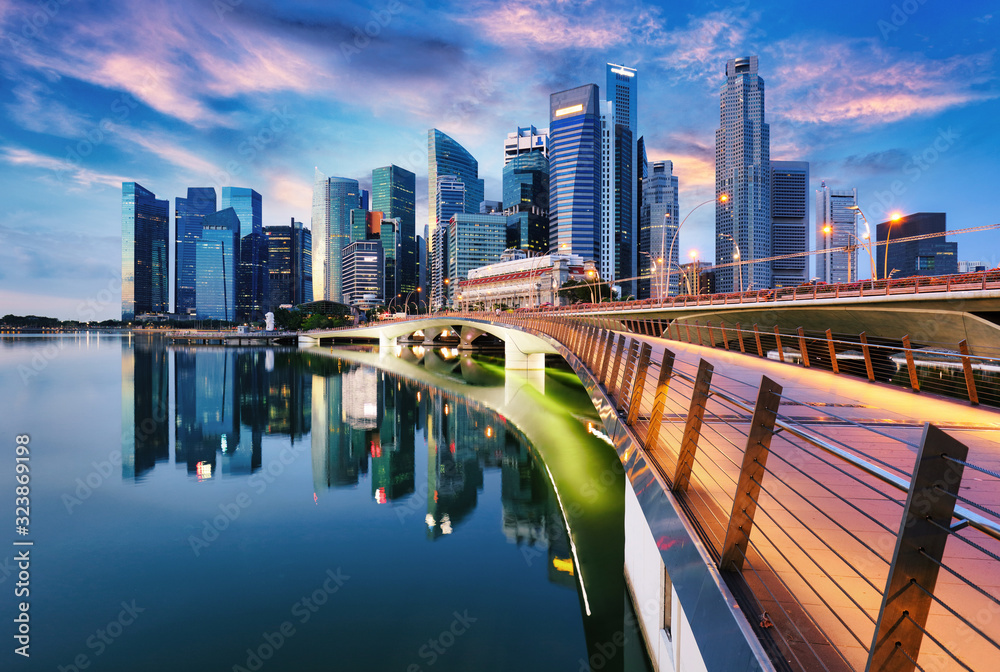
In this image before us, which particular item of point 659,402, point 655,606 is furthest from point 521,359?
point 659,402

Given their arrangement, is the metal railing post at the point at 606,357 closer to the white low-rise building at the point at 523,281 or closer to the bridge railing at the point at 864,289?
the bridge railing at the point at 864,289

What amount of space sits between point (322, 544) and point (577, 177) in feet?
575

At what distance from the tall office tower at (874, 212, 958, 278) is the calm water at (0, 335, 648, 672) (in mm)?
104269

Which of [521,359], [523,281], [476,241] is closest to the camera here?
[521,359]

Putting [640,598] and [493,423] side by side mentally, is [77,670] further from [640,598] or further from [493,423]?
[493,423]

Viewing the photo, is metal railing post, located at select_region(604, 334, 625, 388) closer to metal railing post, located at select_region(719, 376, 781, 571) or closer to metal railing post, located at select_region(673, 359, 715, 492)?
metal railing post, located at select_region(673, 359, 715, 492)

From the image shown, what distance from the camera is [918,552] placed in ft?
6.10

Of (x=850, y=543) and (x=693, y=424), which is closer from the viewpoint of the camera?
(x=850, y=543)

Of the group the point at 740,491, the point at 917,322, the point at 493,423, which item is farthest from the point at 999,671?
the point at 917,322

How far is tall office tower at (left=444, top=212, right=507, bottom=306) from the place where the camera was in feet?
630

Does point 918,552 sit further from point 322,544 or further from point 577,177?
point 577,177

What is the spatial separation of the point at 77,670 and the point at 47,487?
39.5ft

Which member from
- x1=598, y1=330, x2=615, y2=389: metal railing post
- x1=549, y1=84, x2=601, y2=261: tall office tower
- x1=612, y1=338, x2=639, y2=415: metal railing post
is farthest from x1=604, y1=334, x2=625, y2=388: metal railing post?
x1=549, y1=84, x2=601, y2=261: tall office tower

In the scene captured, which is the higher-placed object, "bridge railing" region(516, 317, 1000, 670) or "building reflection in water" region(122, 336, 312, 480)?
"bridge railing" region(516, 317, 1000, 670)
